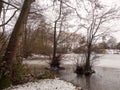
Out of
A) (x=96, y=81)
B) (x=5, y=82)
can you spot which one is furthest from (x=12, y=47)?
(x=96, y=81)

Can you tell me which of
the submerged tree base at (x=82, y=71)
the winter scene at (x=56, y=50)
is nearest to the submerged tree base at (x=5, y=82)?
the winter scene at (x=56, y=50)

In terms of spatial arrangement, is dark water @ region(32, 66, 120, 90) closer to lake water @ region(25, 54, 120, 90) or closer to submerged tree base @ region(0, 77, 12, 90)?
lake water @ region(25, 54, 120, 90)

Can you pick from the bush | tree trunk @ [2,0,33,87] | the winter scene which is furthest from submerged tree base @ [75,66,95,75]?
tree trunk @ [2,0,33,87]

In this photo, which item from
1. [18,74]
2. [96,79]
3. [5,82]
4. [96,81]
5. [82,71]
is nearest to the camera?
[5,82]

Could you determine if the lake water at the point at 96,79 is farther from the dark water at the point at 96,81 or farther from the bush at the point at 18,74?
the bush at the point at 18,74

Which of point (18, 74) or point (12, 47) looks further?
point (18, 74)

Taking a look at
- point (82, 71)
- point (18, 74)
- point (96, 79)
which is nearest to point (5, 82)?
point (18, 74)

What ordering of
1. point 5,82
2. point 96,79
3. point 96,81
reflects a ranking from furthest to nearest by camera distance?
point 96,79 < point 96,81 < point 5,82

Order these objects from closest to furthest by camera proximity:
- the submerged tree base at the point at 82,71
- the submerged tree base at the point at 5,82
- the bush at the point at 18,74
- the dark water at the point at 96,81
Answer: the submerged tree base at the point at 5,82 → the bush at the point at 18,74 → the dark water at the point at 96,81 → the submerged tree base at the point at 82,71

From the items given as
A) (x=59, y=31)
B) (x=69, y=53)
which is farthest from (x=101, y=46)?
(x=59, y=31)

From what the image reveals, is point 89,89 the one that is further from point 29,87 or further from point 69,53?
point 69,53

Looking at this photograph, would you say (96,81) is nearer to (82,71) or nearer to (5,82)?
(82,71)

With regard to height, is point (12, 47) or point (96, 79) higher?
point (12, 47)

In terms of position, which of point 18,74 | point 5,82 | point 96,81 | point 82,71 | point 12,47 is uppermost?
point 12,47
